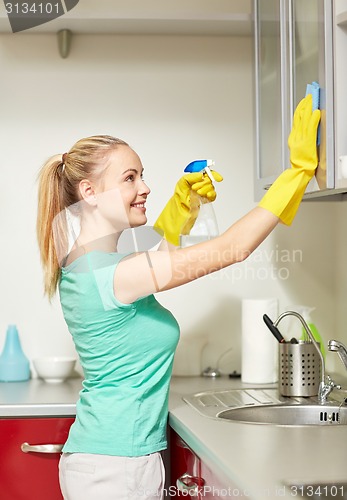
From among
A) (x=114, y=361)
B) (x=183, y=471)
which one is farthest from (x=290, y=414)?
(x=114, y=361)

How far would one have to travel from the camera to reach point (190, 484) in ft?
5.94

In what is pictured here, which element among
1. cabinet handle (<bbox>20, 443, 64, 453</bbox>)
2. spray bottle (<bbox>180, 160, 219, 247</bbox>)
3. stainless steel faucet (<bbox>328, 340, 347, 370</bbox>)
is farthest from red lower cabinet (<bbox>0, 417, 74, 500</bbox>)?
A: stainless steel faucet (<bbox>328, 340, 347, 370</bbox>)

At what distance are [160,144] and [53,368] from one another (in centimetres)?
79

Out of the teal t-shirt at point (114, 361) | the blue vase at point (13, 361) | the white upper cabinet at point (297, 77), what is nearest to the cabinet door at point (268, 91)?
the white upper cabinet at point (297, 77)

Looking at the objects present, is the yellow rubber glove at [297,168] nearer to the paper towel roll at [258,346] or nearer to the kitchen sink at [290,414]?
the kitchen sink at [290,414]

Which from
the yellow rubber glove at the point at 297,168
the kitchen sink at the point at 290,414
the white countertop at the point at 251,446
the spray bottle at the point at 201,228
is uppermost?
the yellow rubber glove at the point at 297,168

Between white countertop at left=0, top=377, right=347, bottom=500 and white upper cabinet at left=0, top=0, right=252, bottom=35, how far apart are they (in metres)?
1.08

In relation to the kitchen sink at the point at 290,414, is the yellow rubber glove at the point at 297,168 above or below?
above

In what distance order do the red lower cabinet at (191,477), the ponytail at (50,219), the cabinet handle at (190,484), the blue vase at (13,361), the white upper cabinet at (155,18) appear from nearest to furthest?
the red lower cabinet at (191,477), the cabinet handle at (190,484), the ponytail at (50,219), the white upper cabinet at (155,18), the blue vase at (13,361)

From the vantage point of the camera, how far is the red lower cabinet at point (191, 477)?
1551 mm

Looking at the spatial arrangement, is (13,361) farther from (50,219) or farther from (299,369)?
(299,369)

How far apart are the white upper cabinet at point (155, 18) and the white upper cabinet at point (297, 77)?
7.3 inches

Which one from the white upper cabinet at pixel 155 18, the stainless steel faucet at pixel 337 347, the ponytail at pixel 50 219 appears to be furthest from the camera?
the white upper cabinet at pixel 155 18

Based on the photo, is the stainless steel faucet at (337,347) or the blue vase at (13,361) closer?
the stainless steel faucet at (337,347)
